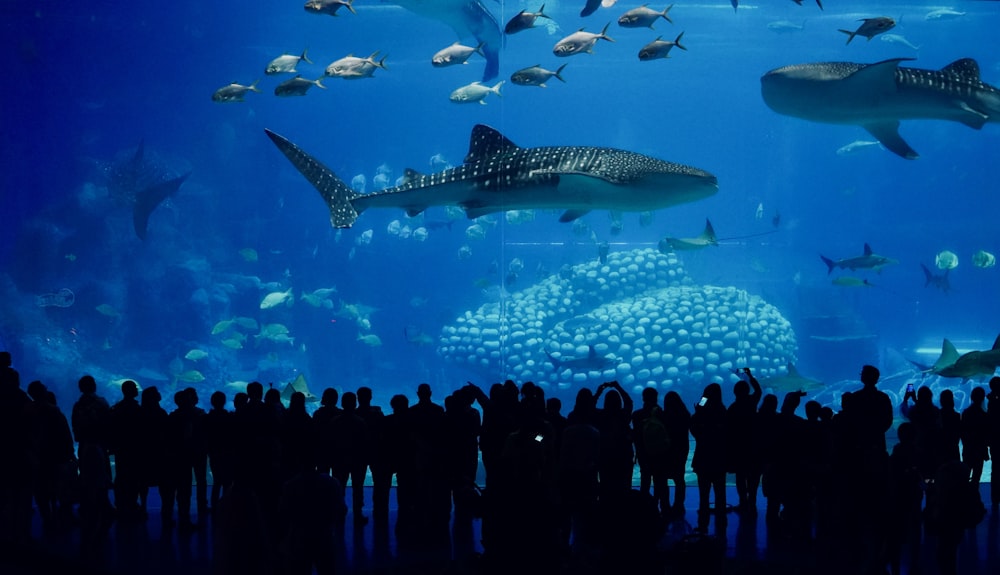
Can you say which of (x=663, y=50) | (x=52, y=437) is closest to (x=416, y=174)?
(x=663, y=50)

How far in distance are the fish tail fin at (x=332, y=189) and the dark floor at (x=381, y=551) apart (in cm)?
375

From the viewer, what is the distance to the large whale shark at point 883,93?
7.95 m

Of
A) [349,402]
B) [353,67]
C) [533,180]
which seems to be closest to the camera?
[349,402]

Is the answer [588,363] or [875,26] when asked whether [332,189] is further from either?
[875,26]

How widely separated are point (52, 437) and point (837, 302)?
23.9m

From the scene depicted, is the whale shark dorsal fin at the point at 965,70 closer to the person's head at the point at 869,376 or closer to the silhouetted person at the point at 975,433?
the silhouetted person at the point at 975,433

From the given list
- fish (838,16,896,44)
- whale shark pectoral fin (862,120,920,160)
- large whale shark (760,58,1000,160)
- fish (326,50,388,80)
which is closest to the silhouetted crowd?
large whale shark (760,58,1000,160)

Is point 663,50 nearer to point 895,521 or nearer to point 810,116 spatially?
point 810,116

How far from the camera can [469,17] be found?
53.5 ft

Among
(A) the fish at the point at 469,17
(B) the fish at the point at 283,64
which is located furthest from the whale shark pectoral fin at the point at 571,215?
(A) the fish at the point at 469,17

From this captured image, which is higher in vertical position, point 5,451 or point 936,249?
point 936,249

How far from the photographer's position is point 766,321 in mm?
15672

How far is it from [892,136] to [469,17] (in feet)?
32.6

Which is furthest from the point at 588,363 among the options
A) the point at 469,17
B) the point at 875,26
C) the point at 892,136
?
the point at 469,17
